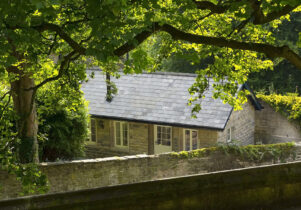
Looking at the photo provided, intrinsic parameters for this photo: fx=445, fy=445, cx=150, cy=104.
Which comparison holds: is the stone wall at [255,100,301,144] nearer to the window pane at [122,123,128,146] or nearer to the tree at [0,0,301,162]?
the window pane at [122,123,128,146]

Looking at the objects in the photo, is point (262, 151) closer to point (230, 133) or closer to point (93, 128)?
point (230, 133)

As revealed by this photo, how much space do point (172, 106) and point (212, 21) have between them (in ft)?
35.6

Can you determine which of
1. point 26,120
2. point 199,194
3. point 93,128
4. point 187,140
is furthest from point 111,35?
point 93,128

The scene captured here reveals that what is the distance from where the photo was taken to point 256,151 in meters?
15.4

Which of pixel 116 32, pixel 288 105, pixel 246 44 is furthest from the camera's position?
pixel 288 105

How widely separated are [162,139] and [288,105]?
7.16 meters

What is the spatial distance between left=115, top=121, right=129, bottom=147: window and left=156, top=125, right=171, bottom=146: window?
164 centimetres

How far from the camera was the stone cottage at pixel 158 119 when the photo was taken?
19734 mm

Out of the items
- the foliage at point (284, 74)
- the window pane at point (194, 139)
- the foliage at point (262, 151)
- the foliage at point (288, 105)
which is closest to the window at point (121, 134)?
the window pane at point (194, 139)

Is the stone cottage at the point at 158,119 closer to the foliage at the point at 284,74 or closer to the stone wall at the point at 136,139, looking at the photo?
the stone wall at the point at 136,139

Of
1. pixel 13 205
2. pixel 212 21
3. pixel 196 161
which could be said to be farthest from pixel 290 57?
pixel 196 161

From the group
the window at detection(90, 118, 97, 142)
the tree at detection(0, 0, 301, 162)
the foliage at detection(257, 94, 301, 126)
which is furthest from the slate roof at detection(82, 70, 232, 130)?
the tree at detection(0, 0, 301, 162)

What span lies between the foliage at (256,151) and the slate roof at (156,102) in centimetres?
339

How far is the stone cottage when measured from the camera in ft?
64.7
